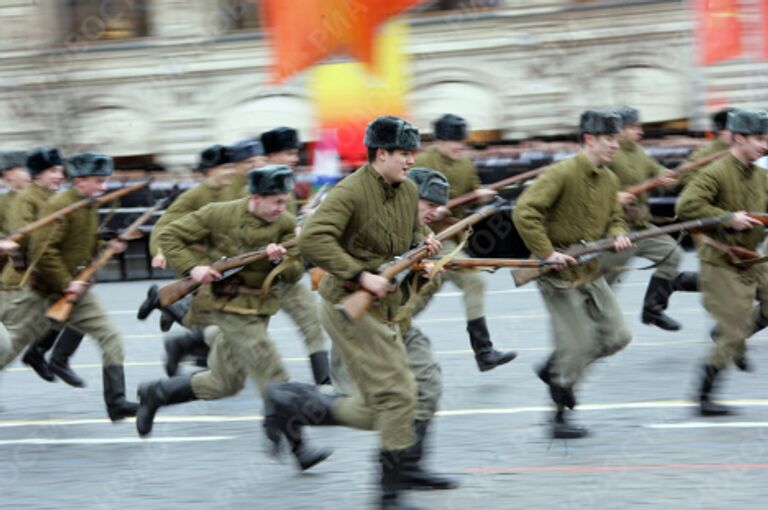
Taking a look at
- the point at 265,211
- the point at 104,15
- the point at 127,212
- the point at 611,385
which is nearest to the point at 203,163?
the point at 265,211

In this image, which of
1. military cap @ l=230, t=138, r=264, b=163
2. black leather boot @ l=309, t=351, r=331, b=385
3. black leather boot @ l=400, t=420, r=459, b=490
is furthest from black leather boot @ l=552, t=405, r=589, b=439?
military cap @ l=230, t=138, r=264, b=163

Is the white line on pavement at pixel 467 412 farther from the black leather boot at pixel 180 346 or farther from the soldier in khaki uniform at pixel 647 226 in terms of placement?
the soldier in khaki uniform at pixel 647 226

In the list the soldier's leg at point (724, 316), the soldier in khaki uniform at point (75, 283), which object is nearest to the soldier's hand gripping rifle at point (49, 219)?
the soldier in khaki uniform at point (75, 283)

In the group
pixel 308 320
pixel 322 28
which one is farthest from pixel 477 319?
pixel 322 28

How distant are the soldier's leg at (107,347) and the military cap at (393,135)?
316 cm

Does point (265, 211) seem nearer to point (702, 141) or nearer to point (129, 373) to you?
point (129, 373)

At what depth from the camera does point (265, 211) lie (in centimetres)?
825

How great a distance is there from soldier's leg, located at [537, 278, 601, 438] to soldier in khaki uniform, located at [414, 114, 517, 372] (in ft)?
7.26

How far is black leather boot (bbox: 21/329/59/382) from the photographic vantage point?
10664 millimetres

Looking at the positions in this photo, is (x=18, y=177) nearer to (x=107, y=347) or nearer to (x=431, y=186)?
(x=107, y=347)

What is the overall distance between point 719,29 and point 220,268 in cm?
933

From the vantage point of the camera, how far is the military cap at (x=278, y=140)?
32.3 ft

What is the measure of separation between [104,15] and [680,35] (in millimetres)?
10706

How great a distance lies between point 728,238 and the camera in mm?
8336
